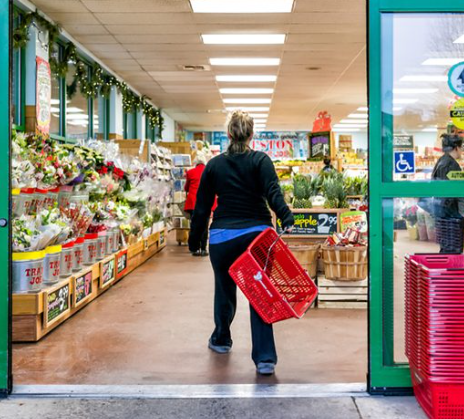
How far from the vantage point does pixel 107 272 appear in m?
6.00

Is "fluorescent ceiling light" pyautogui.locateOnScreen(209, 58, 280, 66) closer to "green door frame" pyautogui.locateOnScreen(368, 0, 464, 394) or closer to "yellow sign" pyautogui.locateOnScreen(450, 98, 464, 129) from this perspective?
"green door frame" pyautogui.locateOnScreen(368, 0, 464, 394)

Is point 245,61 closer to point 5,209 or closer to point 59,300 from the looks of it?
point 59,300

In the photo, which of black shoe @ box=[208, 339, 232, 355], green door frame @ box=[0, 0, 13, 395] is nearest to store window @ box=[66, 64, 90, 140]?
black shoe @ box=[208, 339, 232, 355]

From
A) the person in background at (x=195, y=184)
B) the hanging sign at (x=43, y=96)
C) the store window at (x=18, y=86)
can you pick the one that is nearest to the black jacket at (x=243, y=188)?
the store window at (x=18, y=86)

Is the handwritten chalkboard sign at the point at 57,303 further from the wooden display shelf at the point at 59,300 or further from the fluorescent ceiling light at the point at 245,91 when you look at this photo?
the fluorescent ceiling light at the point at 245,91

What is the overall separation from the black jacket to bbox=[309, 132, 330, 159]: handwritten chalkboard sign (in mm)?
4972

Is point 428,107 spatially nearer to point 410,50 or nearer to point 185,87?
point 410,50

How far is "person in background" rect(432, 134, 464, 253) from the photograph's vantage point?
296 centimetres

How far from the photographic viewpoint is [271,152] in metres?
21.5

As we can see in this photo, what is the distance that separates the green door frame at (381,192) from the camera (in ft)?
9.56

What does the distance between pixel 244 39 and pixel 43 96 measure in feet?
9.89

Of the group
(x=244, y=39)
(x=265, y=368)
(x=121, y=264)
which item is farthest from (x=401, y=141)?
(x=244, y=39)

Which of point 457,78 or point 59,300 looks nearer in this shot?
point 457,78

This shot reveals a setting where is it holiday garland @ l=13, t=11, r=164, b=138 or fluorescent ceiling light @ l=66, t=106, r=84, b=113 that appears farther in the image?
fluorescent ceiling light @ l=66, t=106, r=84, b=113
